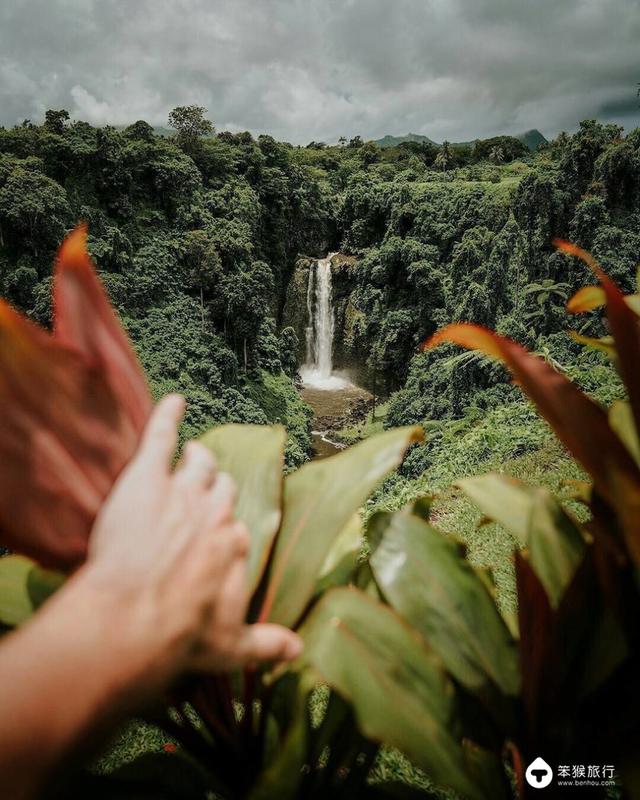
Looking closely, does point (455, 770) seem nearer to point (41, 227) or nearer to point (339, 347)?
point (41, 227)

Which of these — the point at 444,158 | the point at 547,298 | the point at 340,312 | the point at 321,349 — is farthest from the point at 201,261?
the point at 444,158

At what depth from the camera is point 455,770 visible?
0.40m

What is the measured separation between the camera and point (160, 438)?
0.37 m

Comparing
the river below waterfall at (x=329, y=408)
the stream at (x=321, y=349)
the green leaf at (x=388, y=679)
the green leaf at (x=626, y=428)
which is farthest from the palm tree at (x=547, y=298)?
the green leaf at (x=388, y=679)

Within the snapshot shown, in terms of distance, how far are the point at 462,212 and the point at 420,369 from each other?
21.1 ft

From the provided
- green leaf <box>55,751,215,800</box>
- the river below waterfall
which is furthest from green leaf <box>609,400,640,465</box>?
the river below waterfall

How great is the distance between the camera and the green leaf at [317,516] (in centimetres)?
43

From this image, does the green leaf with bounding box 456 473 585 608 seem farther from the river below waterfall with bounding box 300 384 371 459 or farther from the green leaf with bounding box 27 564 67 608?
the river below waterfall with bounding box 300 384 371 459

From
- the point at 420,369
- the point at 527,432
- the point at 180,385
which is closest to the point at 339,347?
the point at 420,369

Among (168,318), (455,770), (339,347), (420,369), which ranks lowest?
(455,770)

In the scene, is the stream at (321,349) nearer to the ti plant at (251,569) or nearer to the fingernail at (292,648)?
the ti plant at (251,569)

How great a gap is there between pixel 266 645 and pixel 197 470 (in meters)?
0.14

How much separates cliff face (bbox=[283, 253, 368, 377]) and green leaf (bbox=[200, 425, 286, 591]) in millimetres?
18023

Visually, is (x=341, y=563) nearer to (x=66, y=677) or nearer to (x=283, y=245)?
(x=66, y=677)
